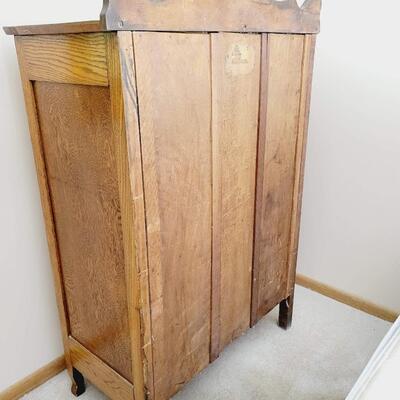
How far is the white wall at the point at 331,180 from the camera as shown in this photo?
126 centimetres

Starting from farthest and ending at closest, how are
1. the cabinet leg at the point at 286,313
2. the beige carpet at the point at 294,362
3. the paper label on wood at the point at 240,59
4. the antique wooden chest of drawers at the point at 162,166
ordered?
the cabinet leg at the point at 286,313, the beige carpet at the point at 294,362, the paper label on wood at the point at 240,59, the antique wooden chest of drawers at the point at 162,166

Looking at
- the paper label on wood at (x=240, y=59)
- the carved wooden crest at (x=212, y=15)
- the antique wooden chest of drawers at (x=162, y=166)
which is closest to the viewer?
the carved wooden crest at (x=212, y=15)

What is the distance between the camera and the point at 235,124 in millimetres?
1170

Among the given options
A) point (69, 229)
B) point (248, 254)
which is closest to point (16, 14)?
point (69, 229)

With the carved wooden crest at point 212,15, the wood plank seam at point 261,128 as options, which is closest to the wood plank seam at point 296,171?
the carved wooden crest at point 212,15

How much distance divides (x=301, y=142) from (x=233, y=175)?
1.31ft

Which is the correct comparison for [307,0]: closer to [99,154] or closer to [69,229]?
[99,154]

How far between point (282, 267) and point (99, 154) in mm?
966

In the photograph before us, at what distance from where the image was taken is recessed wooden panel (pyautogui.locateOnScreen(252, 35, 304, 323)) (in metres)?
1.25

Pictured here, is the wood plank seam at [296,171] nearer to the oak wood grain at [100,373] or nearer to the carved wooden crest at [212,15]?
the carved wooden crest at [212,15]

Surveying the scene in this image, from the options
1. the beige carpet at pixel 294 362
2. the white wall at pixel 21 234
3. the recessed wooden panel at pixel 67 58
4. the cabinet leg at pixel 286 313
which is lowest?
the beige carpet at pixel 294 362

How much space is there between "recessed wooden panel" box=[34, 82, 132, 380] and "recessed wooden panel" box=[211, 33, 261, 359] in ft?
1.00

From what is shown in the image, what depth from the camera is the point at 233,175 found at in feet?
4.03

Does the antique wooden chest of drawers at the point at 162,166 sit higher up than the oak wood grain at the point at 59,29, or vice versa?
the oak wood grain at the point at 59,29
